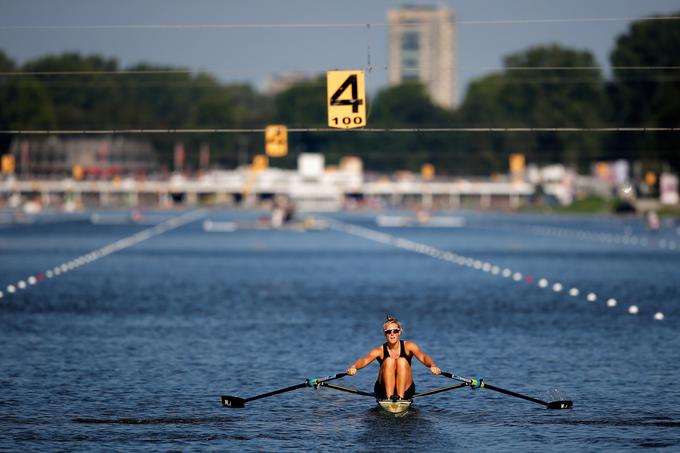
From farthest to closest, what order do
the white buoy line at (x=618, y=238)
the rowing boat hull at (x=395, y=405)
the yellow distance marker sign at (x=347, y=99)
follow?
the white buoy line at (x=618, y=238) → the yellow distance marker sign at (x=347, y=99) → the rowing boat hull at (x=395, y=405)

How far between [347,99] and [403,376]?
12001 millimetres

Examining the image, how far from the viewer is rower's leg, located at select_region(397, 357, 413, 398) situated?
24359mm

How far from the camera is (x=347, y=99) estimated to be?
34.9 m

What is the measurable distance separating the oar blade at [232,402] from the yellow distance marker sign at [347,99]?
10.2 metres

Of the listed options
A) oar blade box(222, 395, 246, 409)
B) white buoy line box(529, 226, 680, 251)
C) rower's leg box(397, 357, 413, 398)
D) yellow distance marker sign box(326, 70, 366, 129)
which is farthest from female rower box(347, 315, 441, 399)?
white buoy line box(529, 226, 680, 251)

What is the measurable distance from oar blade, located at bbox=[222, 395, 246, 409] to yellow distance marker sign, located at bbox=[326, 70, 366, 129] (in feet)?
33.4

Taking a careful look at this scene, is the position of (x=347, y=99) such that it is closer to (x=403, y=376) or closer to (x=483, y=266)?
(x=403, y=376)

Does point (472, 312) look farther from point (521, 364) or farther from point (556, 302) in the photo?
point (521, 364)

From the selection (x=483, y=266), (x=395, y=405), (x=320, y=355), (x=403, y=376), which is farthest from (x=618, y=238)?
(x=403, y=376)

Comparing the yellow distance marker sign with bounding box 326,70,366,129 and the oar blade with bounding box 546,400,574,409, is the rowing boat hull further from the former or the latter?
the yellow distance marker sign with bounding box 326,70,366,129

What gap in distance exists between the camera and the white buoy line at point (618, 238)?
104m

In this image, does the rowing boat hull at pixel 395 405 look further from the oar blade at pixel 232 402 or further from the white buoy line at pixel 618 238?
the white buoy line at pixel 618 238

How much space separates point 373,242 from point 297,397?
284 ft

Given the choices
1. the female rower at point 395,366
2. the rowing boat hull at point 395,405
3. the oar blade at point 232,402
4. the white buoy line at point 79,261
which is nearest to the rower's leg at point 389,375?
the female rower at point 395,366
